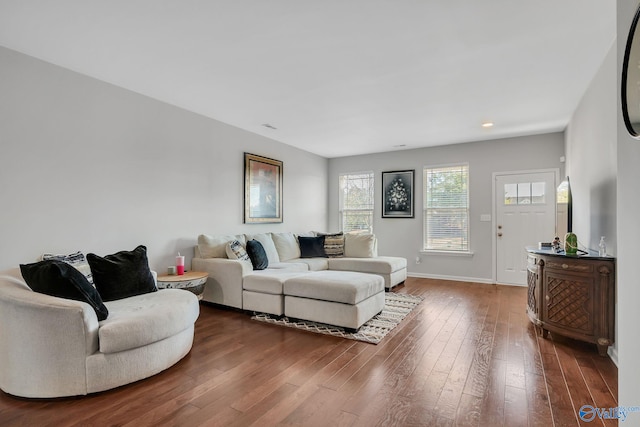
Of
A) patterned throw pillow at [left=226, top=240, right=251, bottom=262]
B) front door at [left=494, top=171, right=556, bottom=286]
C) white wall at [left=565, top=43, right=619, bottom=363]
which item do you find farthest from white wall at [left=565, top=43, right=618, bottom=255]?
patterned throw pillow at [left=226, top=240, right=251, bottom=262]

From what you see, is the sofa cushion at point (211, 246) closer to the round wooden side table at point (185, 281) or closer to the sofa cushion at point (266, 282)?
the round wooden side table at point (185, 281)

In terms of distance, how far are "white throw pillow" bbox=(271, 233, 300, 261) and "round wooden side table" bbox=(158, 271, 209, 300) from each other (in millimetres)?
1480

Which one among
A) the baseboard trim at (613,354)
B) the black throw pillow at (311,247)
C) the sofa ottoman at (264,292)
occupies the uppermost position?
the black throw pillow at (311,247)

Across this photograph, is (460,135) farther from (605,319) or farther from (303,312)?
(303,312)

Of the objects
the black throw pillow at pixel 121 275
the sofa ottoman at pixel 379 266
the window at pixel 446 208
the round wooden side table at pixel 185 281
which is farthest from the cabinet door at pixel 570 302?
the black throw pillow at pixel 121 275

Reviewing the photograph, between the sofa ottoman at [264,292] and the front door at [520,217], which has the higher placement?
the front door at [520,217]

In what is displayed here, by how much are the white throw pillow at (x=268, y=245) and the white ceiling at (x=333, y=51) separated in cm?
179

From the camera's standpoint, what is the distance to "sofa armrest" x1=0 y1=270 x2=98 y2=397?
2023mm

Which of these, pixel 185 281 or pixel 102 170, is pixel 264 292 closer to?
→ pixel 185 281

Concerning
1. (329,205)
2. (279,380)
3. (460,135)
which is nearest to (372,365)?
(279,380)

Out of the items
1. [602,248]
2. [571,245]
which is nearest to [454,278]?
[571,245]

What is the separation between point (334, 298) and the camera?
3.28 meters

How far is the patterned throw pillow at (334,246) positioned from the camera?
5535 mm

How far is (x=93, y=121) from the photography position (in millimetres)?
3238
